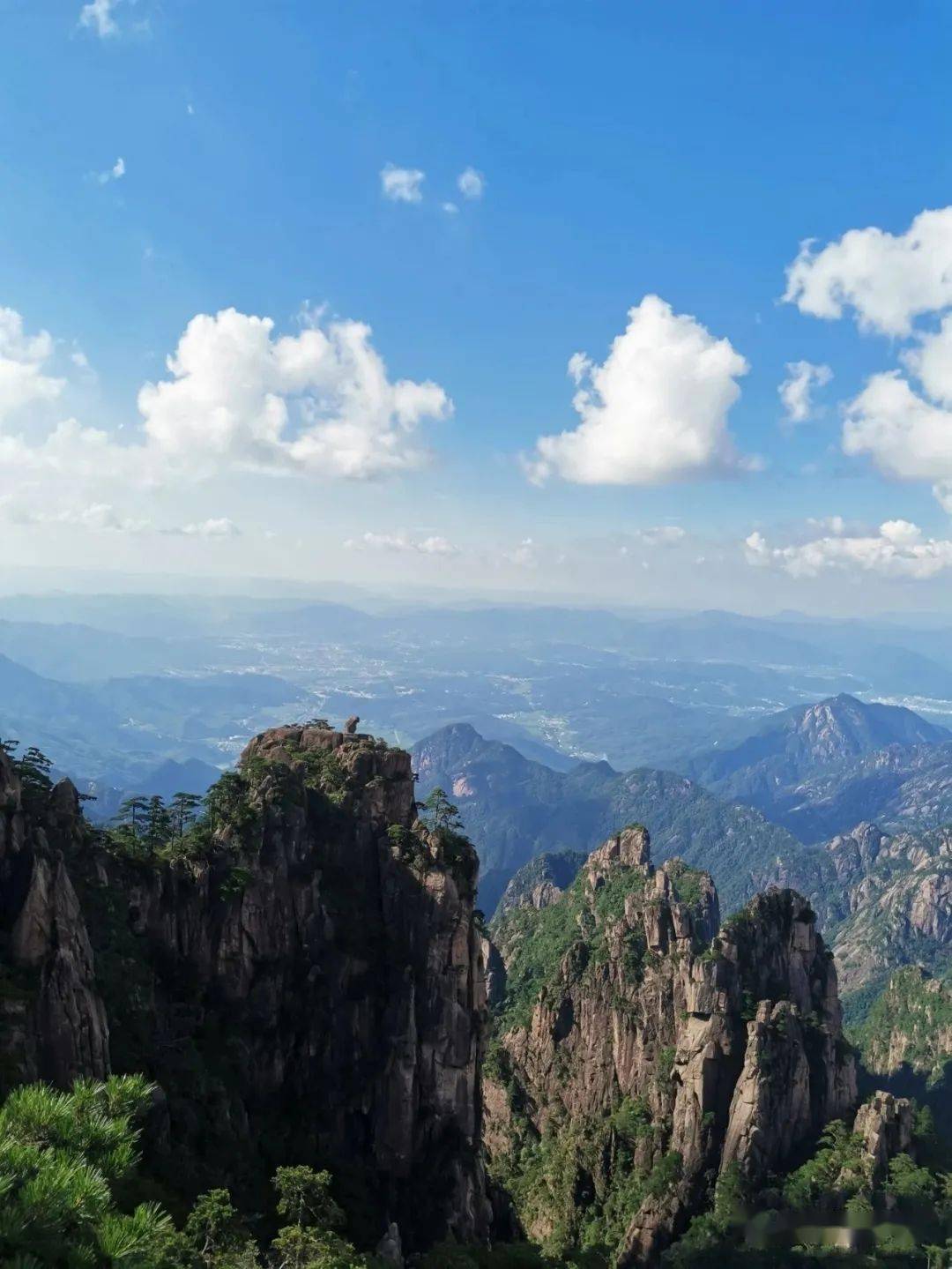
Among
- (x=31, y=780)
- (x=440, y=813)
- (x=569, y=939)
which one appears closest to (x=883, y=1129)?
(x=440, y=813)

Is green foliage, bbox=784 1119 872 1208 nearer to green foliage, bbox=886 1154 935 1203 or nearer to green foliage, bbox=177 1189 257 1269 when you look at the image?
green foliage, bbox=886 1154 935 1203

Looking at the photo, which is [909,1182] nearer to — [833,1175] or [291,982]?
[833,1175]

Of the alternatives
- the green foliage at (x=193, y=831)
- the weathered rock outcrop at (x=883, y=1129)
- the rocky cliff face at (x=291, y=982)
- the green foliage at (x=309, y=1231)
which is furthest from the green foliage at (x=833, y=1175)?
the green foliage at (x=193, y=831)

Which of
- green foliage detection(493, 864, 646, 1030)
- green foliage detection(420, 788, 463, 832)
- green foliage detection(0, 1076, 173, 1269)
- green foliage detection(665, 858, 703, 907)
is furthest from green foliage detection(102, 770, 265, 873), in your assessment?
green foliage detection(665, 858, 703, 907)

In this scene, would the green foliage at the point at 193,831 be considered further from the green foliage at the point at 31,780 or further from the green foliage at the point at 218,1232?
the green foliage at the point at 218,1232

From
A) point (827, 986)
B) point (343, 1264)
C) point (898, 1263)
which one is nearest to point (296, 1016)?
point (343, 1264)

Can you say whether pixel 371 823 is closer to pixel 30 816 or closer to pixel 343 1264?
pixel 30 816
